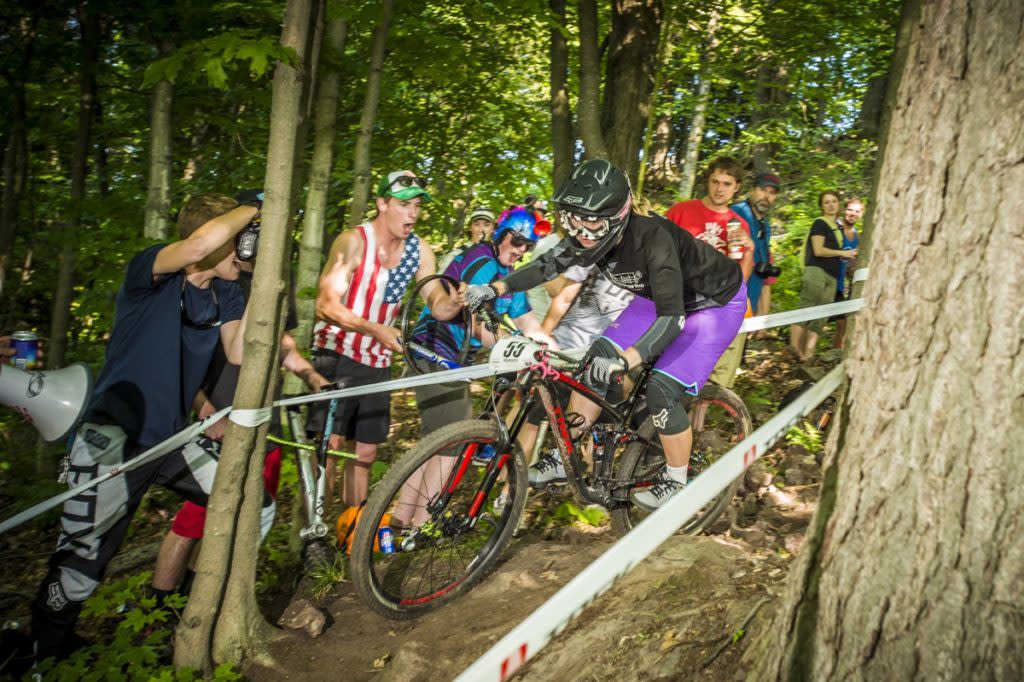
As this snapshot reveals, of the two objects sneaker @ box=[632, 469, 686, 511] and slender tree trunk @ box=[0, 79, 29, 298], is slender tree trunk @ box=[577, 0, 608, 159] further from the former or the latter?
slender tree trunk @ box=[0, 79, 29, 298]

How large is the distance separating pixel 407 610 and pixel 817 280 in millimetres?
6352

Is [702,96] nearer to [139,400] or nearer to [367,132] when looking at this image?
[367,132]

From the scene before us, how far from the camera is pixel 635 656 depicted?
8.29 feet

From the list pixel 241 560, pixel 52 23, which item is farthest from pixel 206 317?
pixel 52 23

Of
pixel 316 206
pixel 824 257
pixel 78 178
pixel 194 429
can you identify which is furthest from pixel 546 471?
pixel 824 257

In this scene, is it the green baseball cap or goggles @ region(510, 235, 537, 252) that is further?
goggles @ region(510, 235, 537, 252)

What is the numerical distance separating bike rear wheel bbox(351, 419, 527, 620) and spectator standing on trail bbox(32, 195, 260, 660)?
90 centimetres

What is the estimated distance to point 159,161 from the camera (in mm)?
5320

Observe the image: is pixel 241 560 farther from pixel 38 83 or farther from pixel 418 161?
pixel 418 161

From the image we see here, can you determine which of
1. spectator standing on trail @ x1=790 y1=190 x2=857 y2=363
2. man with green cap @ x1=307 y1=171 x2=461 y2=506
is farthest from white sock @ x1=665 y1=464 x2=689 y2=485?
spectator standing on trail @ x1=790 y1=190 x2=857 y2=363

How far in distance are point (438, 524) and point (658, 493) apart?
132 cm

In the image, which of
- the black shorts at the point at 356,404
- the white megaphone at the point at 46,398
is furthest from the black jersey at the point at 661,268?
the white megaphone at the point at 46,398

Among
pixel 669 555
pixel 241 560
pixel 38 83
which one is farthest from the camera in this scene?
pixel 38 83

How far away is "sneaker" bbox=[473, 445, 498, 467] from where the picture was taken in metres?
3.60
